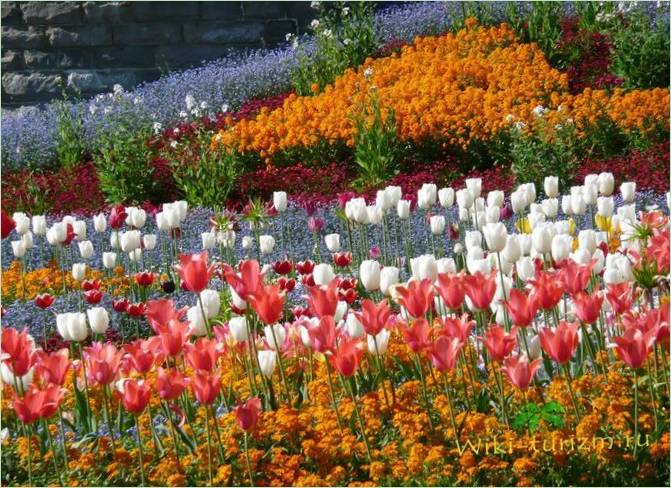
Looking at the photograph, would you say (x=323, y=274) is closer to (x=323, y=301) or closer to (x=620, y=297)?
(x=323, y=301)

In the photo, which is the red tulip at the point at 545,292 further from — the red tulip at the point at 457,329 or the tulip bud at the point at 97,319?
the tulip bud at the point at 97,319

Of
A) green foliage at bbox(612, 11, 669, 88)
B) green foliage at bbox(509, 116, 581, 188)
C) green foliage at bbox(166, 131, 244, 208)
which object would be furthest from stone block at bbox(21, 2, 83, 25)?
green foliage at bbox(509, 116, 581, 188)

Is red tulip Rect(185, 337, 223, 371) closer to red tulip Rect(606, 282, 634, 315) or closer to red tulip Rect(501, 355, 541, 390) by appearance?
red tulip Rect(501, 355, 541, 390)

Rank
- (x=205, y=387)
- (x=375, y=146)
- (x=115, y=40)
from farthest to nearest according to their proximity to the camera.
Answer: (x=115, y=40) → (x=375, y=146) → (x=205, y=387)

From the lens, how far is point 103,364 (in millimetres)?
2977

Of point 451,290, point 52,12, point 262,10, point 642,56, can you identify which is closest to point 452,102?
point 642,56

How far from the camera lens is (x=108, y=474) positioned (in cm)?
307

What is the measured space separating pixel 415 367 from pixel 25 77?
957cm

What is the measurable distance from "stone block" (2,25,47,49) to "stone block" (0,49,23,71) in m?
0.08

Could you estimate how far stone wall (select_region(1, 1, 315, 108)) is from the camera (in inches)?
471

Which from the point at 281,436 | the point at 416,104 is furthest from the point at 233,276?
the point at 416,104

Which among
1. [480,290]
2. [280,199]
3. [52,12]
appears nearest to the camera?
[480,290]

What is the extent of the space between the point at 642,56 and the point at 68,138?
16.0ft

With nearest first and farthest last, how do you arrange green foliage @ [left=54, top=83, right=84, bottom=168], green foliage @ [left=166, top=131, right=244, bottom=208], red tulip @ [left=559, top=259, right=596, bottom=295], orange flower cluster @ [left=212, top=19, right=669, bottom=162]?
red tulip @ [left=559, top=259, right=596, bottom=295] → green foliage @ [left=166, top=131, right=244, bottom=208] → orange flower cluster @ [left=212, top=19, right=669, bottom=162] → green foliage @ [left=54, top=83, right=84, bottom=168]
